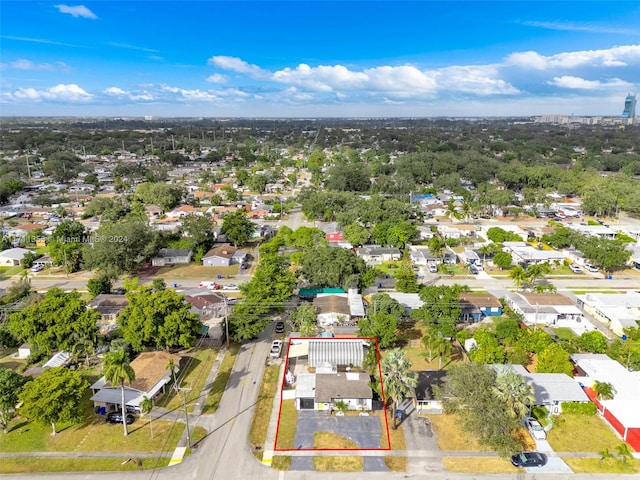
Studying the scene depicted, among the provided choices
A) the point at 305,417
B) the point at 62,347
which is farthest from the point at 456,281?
the point at 62,347

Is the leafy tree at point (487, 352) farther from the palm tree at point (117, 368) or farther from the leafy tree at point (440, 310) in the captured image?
the palm tree at point (117, 368)

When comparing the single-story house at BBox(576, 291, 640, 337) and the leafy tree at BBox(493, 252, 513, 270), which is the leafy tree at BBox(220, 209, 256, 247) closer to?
the leafy tree at BBox(493, 252, 513, 270)

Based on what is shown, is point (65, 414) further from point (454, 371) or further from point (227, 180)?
point (227, 180)

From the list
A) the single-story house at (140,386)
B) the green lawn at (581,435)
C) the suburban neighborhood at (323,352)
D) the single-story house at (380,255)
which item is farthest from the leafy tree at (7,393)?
the single-story house at (380,255)

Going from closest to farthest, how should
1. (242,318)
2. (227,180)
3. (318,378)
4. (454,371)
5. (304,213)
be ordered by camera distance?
(454,371)
(318,378)
(242,318)
(304,213)
(227,180)

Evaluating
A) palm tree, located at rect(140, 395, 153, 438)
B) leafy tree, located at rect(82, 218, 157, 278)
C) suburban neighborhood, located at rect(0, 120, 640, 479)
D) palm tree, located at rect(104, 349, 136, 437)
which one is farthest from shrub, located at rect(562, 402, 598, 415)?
leafy tree, located at rect(82, 218, 157, 278)
